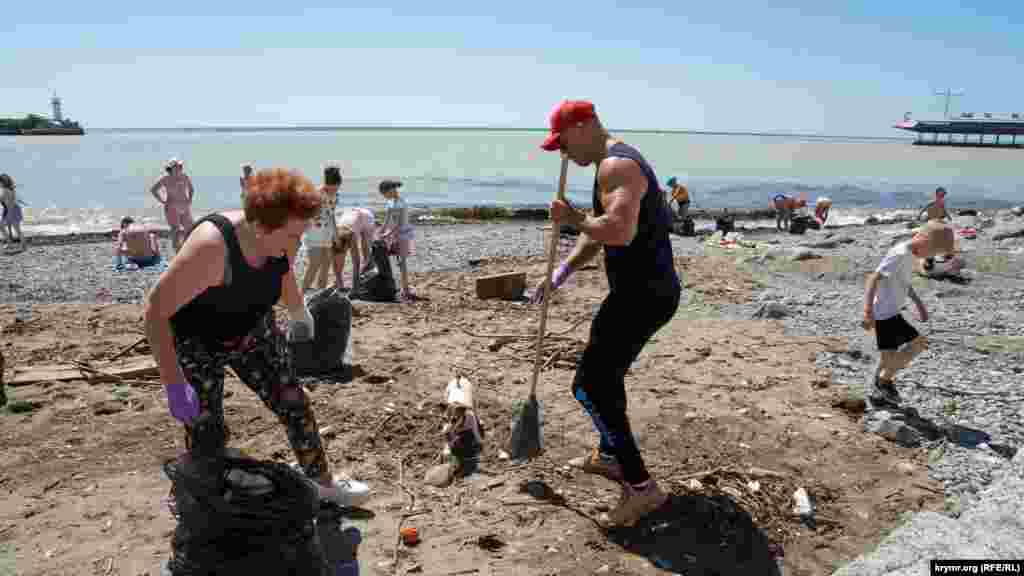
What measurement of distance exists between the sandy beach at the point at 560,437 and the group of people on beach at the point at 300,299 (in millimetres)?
401

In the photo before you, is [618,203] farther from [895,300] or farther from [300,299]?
[895,300]

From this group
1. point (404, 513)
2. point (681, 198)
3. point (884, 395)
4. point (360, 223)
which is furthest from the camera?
point (681, 198)

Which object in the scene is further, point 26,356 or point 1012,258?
point 1012,258

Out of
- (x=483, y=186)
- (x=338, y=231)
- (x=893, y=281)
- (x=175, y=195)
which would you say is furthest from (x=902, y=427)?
(x=483, y=186)

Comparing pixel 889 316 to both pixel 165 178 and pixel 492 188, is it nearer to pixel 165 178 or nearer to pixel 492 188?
pixel 165 178

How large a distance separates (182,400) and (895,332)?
188 inches

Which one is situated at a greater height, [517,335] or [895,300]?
[895,300]

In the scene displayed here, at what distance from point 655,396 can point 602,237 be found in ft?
9.06

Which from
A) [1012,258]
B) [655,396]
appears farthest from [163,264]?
[1012,258]

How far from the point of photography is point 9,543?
11.3 feet

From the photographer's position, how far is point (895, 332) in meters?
5.12

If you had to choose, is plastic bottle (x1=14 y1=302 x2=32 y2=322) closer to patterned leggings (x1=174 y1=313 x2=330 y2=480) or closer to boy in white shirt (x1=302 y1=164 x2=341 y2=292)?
boy in white shirt (x1=302 y1=164 x2=341 y2=292)

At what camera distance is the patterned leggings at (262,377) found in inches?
120

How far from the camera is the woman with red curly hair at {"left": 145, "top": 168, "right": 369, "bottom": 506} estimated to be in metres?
2.68
